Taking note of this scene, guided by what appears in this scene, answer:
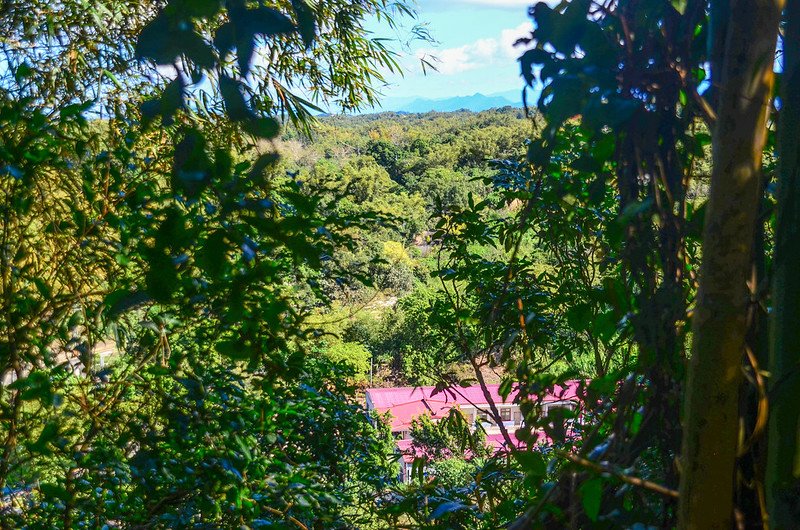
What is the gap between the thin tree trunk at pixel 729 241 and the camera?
0.51 meters

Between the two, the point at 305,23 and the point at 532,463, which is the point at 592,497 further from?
the point at 305,23

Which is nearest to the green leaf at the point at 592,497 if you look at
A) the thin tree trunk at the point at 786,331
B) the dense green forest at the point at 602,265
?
the dense green forest at the point at 602,265

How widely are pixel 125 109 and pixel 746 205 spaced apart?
2.15 metres

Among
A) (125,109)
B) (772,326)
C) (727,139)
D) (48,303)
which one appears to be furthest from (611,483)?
(125,109)

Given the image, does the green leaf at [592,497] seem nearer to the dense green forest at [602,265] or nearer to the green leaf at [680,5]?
the dense green forest at [602,265]

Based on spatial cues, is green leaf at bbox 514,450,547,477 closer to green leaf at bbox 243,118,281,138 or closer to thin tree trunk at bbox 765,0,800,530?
thin tree trunk at bbox 765,0,800,530

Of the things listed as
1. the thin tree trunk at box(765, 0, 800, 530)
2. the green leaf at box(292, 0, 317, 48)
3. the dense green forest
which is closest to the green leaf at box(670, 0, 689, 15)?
the dense green forest

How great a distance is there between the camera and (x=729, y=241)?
511mm

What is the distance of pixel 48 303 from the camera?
1.57 metres

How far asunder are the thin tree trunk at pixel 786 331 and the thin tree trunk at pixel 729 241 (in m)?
0.05

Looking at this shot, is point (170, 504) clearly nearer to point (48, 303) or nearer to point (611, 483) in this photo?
point (48, 303)

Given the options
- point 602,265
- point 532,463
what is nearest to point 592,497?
point 532,463

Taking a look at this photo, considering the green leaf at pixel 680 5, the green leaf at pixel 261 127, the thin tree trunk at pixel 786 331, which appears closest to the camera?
the green leaf at pixel 261 127

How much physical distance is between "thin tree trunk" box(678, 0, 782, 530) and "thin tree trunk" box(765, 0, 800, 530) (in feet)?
0.17
